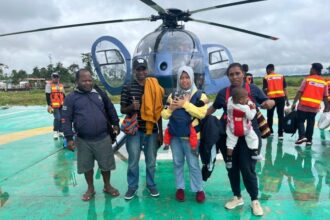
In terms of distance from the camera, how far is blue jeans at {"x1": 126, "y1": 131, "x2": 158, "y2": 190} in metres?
3.68

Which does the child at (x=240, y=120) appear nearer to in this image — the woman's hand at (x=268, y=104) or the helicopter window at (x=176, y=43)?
the woman's hand at (x=268, y=104)

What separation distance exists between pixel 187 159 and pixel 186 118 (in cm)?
53

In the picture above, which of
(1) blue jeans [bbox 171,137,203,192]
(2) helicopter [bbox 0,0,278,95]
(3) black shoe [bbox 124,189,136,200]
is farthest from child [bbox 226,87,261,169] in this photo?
(2) helicopter [bbox 0,0,278,95]

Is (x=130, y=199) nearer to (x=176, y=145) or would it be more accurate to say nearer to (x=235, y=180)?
(x=176, y=145)

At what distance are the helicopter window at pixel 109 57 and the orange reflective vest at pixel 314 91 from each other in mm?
3726

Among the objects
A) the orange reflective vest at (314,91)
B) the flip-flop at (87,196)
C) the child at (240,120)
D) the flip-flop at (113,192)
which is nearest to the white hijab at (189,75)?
the child at (240,120)

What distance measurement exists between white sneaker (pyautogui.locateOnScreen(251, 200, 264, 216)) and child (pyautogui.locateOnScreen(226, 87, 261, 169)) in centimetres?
54

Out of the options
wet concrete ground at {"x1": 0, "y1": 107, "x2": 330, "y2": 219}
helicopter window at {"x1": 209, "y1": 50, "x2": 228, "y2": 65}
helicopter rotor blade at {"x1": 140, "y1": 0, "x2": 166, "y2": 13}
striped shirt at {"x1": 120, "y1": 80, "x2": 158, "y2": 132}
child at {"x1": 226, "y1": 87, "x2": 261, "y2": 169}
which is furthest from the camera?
helicopter window at {"x1": 209, "y1": 50, "x2": 228, "y2": 65}

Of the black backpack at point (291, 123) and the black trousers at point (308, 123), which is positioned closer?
the black trousers at point (308, 123)

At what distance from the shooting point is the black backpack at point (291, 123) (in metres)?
6.27

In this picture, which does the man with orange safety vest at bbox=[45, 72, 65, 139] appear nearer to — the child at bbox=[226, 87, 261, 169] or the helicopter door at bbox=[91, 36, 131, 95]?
the helicopter door at bbox=[91, 36, 131, 95]

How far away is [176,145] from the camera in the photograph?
353cm

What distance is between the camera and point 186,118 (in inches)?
133

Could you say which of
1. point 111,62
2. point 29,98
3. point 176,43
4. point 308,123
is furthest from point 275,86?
point 29,98
